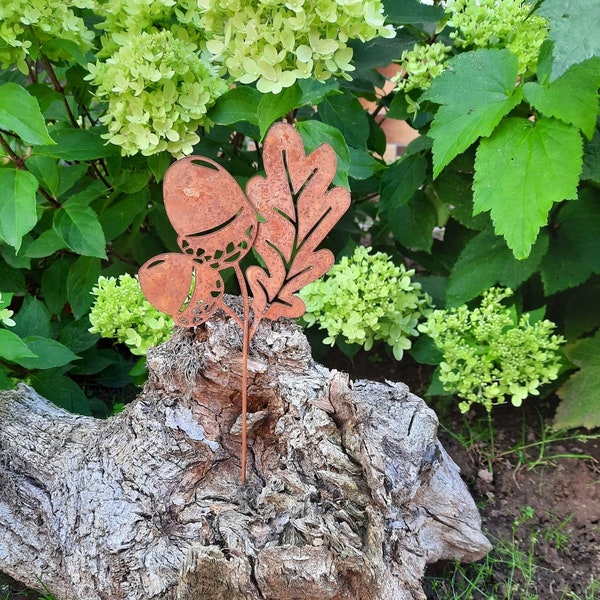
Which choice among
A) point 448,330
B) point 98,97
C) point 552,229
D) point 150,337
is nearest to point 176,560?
point 150,337

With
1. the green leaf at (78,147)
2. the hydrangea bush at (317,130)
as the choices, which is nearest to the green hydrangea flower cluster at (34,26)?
the hydrangea bush at (317,130)

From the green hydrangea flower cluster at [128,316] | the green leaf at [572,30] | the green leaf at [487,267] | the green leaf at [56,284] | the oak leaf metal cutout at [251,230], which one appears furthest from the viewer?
→ the green leaf at [56,284]

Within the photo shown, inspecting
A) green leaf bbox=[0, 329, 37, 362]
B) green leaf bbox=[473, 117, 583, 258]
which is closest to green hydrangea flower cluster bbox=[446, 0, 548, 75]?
green leaf bbox=[473, 117, 583, 258]

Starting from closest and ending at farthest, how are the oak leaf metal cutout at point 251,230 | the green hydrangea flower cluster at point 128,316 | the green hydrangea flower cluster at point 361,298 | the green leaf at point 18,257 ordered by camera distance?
1. the oak leaf metal cutout at point 251,230
2. the green hydrangea flower cluster at point 128,316
3. the green hydrangea flower cluster at point 361,298
4. the green leaf at point 18,257

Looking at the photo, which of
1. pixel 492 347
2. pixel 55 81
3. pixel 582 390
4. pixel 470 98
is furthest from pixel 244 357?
pixel 582 390

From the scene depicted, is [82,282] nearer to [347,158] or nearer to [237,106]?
[237,106]

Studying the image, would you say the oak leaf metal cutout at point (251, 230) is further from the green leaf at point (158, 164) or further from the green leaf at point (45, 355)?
the green leaf at point (45, 355)
